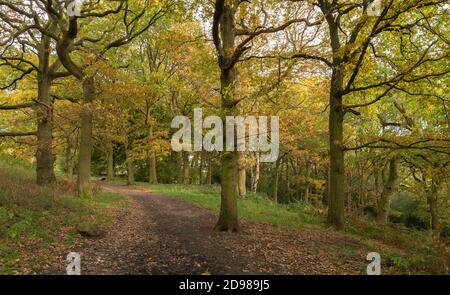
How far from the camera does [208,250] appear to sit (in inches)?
372

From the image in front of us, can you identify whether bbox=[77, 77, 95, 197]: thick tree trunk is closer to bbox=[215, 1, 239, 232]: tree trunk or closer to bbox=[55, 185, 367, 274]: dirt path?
bbox=[55, 185, 367, 274]: dirt path

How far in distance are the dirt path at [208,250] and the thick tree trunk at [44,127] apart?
6093 millimetres

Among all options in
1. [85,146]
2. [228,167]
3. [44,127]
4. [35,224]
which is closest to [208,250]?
[228,167]

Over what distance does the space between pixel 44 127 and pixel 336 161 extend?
1489 centimetres

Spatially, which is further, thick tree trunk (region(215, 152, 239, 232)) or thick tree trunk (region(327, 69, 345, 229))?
thick tree trunk (region(327, 69, 345, 229))

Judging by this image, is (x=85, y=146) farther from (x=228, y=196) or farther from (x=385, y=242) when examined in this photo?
(x=385, y=242)

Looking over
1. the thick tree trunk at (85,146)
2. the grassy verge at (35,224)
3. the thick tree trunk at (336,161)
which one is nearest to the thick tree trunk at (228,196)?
the grassy verge at (35,224)

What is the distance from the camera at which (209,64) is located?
15.0m

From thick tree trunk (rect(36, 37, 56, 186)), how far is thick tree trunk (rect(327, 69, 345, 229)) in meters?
13.2

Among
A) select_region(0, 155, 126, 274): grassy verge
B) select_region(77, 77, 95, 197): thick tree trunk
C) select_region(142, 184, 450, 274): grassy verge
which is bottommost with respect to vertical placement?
select_region(142, 184, 450, 274): grassy verge

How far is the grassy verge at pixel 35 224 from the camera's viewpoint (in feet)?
24.8

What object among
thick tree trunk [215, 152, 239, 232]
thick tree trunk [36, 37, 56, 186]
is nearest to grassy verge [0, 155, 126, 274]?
thick tree trunk [215, 152, 239, 232]

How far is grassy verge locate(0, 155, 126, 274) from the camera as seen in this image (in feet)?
24.8
